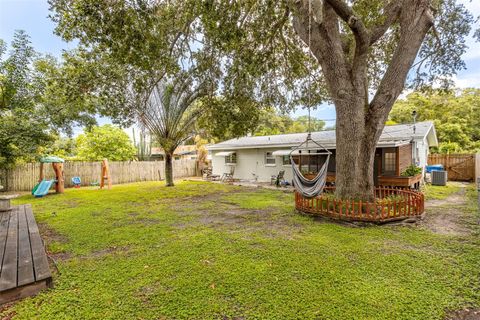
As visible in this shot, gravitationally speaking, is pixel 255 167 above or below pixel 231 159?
below

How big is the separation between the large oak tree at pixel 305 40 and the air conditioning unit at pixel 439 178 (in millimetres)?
5962

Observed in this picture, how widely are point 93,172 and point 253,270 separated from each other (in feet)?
47.7

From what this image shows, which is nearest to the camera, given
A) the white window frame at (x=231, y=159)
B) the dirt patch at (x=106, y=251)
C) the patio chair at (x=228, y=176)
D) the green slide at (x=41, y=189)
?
the dirt patch at (x=106, y=251)

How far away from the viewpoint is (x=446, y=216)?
260 inches

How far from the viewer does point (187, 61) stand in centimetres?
827

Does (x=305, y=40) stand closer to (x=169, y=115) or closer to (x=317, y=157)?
(x=317, y=157)

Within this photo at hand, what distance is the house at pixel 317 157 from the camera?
34.0 feet

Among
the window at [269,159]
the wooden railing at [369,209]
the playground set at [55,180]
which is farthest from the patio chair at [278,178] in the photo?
the playground set at [55,180]

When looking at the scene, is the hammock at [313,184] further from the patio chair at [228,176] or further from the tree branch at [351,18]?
the patio chair at [228,176]

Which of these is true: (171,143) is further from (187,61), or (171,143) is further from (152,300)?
(152,300)

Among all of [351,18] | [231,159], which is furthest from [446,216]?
[231,159]

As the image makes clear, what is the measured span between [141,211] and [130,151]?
14.1m

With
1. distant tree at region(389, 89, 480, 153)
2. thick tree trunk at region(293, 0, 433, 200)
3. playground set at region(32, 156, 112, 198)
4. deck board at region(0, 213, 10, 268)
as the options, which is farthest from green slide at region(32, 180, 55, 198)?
distant tree at region(389, 89, 480, 153)

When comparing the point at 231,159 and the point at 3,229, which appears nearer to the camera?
the point at 3,229
